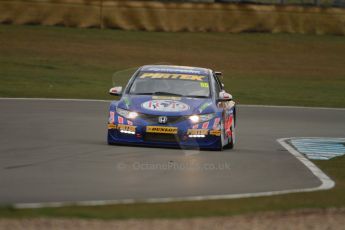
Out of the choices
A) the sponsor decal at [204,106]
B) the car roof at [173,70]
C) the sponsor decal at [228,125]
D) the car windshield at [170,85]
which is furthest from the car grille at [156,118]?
the car roof at [173,70]

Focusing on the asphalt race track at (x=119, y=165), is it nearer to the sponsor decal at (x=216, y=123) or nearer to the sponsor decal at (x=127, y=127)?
the sponsor decal at (x=127, y=127)

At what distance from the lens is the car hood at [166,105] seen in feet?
50.5

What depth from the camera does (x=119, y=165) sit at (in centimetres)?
1321

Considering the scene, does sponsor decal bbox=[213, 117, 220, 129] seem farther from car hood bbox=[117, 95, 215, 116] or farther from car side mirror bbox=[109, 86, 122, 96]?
car side mirror bbox=[109, 86, 122, 96]

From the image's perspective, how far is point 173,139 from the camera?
50.1ft

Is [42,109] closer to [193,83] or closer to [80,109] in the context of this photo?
[80,109]

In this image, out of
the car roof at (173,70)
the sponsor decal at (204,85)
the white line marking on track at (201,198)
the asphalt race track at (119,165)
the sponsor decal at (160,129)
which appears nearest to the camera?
the white line marking on track at (201,198)

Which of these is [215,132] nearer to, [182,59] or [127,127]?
[127,127]

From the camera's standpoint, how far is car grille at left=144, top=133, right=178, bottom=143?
50.1ft

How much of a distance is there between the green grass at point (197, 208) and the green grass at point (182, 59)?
1765 centimetres

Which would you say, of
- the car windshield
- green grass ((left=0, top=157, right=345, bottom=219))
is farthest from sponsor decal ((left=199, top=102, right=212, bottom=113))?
green grass ((left=0, top=157, right=345, bottom=219))

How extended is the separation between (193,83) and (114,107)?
4.81 feet

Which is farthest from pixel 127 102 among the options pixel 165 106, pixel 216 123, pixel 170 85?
pixel 216 123

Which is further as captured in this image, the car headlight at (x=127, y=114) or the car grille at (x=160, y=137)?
the car headlight at (x=127, y=114)
